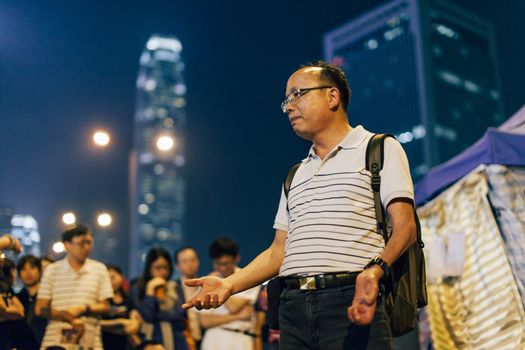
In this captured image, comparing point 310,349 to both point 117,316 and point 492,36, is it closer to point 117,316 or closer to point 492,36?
point 117,316

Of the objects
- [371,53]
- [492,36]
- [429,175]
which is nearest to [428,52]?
[371,53]

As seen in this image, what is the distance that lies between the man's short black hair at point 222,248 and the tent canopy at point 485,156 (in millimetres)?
2141

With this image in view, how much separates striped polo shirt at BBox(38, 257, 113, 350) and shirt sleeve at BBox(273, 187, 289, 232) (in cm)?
373

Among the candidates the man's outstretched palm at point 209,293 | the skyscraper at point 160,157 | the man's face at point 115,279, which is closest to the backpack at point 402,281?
the man's outstretched palm at point 209,293

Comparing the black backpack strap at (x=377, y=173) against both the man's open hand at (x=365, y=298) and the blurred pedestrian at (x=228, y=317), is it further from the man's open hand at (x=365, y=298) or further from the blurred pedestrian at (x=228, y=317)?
the blurred pedestrian at (x=228, y=317)

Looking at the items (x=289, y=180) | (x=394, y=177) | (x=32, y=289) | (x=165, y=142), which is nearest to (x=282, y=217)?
(x=289, y=180)

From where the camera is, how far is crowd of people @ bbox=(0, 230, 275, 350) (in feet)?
20.4

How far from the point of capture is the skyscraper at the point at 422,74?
7356cm

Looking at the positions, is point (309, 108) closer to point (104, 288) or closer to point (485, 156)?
point (485, 156)

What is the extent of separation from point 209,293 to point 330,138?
3.21 ft

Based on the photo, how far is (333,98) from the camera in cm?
314

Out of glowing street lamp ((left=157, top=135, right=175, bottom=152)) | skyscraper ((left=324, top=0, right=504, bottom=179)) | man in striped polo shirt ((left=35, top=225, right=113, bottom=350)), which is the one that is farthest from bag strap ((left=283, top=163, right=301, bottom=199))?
skyscraper ((left=324, top=0, right=504, bottom=179))

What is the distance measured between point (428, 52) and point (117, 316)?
246ft

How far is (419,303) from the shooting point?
2.85 m
